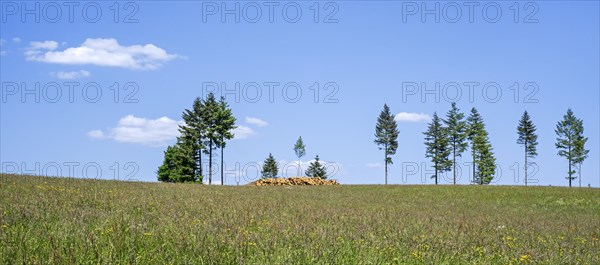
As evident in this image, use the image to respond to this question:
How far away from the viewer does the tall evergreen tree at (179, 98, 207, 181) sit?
59031 millimetres

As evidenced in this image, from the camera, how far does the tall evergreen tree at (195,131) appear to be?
59.0m

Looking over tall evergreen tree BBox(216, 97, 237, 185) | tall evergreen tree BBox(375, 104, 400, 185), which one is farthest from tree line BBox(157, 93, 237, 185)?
tall evergreen tree BBox(375, 104, 400, 185)

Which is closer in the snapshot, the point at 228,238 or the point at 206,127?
the point at 228,238

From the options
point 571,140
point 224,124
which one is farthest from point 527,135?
point 224,124

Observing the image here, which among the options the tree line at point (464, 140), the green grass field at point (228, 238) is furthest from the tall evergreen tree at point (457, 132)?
the green grass field at point (228, 238)

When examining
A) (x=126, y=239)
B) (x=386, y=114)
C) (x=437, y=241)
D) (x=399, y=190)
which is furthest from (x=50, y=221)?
(x=386, y=114)

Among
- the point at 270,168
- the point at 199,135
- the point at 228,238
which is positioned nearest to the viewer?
the point at 228,238

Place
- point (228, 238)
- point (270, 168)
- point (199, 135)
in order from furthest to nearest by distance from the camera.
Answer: point (270, 168) → point (199, 135) → point (228, 238)

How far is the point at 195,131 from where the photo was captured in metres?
59.2

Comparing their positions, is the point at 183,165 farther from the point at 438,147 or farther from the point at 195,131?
the point at 438,147

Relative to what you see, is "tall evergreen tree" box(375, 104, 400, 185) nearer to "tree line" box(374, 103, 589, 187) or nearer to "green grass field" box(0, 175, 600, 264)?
"tree line" box(374, 103, 589, 187)

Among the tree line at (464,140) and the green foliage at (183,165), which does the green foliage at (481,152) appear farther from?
the green foliage at (183,165)

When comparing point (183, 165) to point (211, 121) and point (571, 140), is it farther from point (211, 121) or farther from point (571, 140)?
point (571, 140)

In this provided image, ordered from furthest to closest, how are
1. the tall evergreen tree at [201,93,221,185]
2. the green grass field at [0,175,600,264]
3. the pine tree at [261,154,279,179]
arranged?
the pine tree at [261,154,279,179], the tall evergreen tree at [201,93,221,185], the green grass field at [0,175,600,264]
